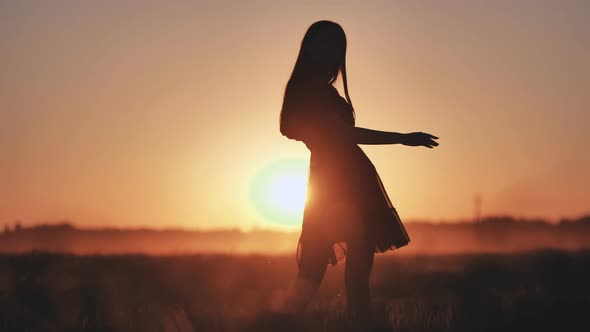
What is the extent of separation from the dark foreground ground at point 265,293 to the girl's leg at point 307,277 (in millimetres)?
144

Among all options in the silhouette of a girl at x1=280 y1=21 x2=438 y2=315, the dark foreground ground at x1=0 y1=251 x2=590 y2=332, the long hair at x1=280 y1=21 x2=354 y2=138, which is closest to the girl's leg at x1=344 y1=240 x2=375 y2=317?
the silhouette of a girl at x1=280 y1=21 x2=438 y2=315

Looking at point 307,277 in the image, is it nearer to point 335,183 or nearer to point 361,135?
point 335,183

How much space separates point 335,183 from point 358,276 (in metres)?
0.65

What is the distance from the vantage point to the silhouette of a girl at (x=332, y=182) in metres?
6.99

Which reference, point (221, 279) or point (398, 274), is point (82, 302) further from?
point (398, 274)

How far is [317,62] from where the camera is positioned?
7.02 m

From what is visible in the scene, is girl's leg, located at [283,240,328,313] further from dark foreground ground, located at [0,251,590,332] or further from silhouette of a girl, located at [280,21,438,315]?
dark foreground ground, located at [0,251,590,332]

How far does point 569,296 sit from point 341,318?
2.05m

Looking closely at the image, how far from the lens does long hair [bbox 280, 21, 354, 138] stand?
695 cm

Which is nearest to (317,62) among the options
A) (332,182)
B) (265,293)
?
(332,182)

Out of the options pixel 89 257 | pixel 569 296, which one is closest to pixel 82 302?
pixel 569 296

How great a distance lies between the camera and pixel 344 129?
6.89 metres

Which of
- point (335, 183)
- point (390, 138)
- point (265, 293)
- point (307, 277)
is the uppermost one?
point (390, 138)

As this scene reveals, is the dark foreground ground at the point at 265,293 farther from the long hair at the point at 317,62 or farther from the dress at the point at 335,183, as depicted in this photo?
the long hair at the point at 317,62
